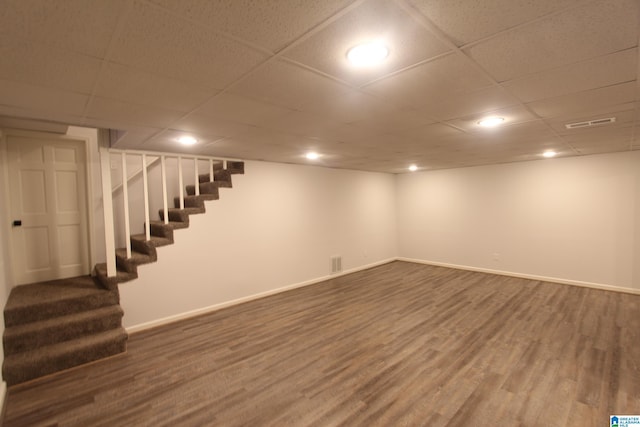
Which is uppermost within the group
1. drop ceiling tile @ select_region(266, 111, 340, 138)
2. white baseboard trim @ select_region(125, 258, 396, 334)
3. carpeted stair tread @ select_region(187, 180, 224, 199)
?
drop ceiling tile @ select_region(266, 111, 340, 138)

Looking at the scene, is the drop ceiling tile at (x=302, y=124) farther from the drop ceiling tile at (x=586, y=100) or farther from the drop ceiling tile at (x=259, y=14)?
the drop ceiling tile at (x=586, y=100)

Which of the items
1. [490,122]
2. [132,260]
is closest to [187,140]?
[132,260]

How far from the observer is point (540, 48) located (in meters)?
1.47

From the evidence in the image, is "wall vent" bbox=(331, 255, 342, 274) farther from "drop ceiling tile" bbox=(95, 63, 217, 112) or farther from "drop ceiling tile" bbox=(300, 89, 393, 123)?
"drop ceiling tile" bbox=(95, 63, 217, 112)

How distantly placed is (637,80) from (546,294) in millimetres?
3999

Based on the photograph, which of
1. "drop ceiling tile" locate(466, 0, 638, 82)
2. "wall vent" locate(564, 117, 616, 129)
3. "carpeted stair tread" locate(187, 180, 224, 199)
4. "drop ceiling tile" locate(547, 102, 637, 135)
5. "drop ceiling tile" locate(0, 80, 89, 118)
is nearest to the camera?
"drop ceiling tile" locate(466, 0, 638, 82)

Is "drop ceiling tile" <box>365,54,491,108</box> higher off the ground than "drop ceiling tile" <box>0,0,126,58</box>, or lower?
lower

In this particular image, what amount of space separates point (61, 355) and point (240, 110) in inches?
113

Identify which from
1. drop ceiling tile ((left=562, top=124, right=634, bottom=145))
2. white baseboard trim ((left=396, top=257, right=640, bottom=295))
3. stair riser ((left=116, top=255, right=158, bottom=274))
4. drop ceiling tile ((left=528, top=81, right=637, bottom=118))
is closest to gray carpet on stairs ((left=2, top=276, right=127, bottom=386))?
stair riser ((left=116, top=255, right=158, bottom=274))

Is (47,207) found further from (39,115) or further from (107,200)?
(39,115)

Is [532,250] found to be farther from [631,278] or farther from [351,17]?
[351,17]

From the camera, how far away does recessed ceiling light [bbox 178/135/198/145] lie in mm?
3233

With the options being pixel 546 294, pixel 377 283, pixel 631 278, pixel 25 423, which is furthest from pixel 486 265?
pixel 25 423

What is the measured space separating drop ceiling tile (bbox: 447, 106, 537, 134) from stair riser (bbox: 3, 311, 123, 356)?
4.14 meters
